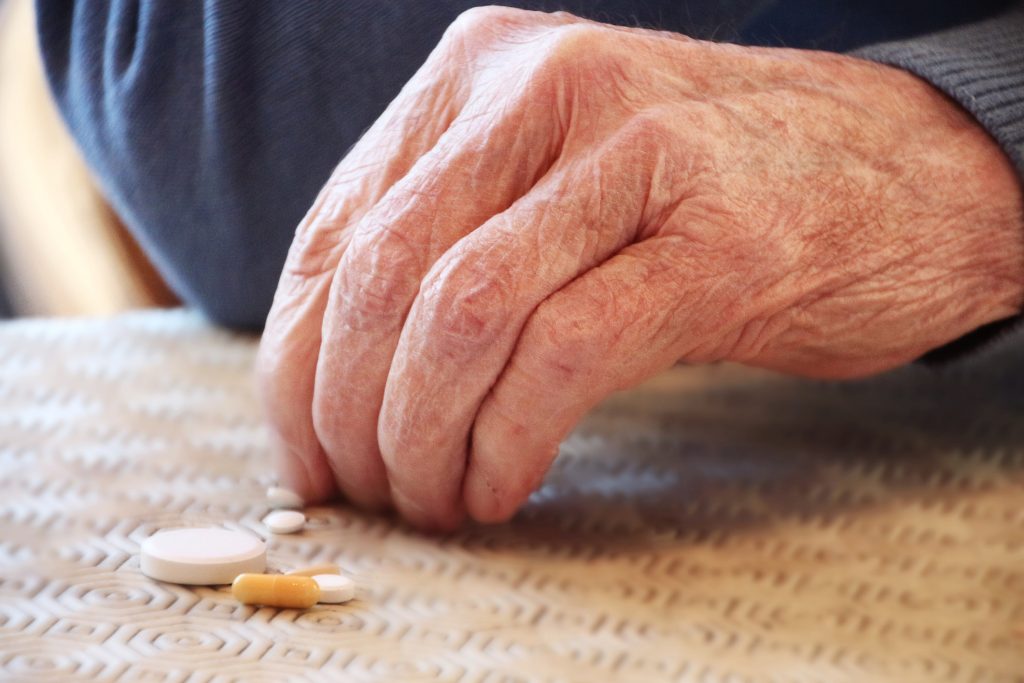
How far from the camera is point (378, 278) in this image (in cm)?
46

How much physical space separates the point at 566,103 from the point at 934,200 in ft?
0.65

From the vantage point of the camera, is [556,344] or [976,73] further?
[976,73]

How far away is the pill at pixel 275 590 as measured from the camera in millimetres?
440

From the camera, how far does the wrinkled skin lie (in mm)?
452

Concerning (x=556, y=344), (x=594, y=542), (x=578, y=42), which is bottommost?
(x=594, y=542)

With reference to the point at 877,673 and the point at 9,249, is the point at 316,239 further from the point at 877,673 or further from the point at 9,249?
the point at 9,249

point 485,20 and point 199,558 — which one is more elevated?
point 485,20

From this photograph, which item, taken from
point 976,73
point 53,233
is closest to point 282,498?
point 976,73

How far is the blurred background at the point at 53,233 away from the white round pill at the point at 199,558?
61 cm

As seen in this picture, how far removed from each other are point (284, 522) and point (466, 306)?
15 cm

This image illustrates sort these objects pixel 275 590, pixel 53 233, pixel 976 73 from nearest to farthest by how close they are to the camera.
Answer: pixel 275 590, pixel 976 73, pixel 53 233

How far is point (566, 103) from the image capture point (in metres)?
0.47

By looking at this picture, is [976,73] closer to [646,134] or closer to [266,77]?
[646,134]

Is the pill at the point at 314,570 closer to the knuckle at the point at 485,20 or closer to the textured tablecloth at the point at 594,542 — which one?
the textured tablecloth at the point at 594,542
